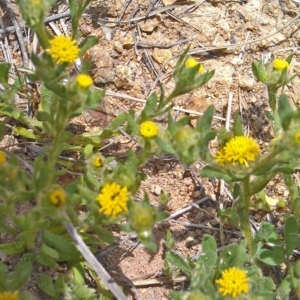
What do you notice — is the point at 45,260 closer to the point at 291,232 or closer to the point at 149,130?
the point at 149,130

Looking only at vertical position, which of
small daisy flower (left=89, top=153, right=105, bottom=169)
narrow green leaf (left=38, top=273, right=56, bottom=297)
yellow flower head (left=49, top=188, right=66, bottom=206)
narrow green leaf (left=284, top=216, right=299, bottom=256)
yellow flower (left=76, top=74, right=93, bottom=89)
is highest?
yellow flower (left=76, top=74, right=93, bottom=89)

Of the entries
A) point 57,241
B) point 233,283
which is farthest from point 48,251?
point 233,283

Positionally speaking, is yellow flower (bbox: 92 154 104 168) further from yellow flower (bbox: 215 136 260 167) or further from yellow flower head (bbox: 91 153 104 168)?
yellow flower (bbox: 215 136 260 167)

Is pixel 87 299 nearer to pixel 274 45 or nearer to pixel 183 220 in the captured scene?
pixel 183 220

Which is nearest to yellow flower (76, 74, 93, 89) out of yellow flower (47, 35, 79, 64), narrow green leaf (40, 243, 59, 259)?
yellow flower (47, 35, 79, 64)

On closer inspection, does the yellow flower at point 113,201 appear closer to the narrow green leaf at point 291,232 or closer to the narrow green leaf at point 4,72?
the narrow green leaf at point 291,232

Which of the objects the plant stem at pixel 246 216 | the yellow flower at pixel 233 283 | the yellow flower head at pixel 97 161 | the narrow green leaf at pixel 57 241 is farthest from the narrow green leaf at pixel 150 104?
the yellow flower at pixel 233 283
